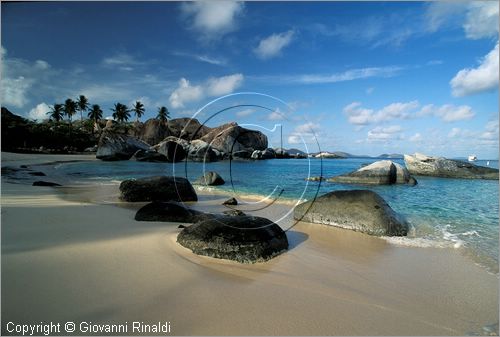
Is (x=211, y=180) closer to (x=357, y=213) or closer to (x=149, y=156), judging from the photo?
(x=357, y=213)

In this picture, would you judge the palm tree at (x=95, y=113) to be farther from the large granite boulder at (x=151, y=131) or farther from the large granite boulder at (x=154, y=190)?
the large granite boulder at (x=154, y=190)

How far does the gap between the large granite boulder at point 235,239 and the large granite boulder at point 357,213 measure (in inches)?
129

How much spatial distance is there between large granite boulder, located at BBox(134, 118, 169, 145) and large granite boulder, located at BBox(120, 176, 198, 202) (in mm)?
74545

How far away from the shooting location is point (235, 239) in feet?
18.2

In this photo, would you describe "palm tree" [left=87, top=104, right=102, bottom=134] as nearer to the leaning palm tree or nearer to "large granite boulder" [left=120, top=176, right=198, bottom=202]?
the leaning palm tree

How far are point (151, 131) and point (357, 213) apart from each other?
271 feet

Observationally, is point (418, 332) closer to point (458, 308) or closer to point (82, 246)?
point (458, 308)

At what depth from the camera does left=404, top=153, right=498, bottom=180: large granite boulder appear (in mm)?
27422

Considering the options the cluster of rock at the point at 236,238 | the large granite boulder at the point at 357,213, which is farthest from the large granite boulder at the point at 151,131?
the cluster of rock at the point at 236,238

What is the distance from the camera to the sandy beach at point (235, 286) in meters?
3.42

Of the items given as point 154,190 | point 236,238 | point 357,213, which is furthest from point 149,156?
point 236,238

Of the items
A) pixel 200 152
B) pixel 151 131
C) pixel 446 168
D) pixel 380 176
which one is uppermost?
pixel 151 131

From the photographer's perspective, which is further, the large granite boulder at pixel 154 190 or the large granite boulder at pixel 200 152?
the large granite boulder at pixel 200 152

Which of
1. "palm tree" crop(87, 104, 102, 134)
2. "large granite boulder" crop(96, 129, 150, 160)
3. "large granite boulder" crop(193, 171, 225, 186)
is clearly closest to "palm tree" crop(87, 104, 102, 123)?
"palm tree" crop(87, 104, 102, 134)
